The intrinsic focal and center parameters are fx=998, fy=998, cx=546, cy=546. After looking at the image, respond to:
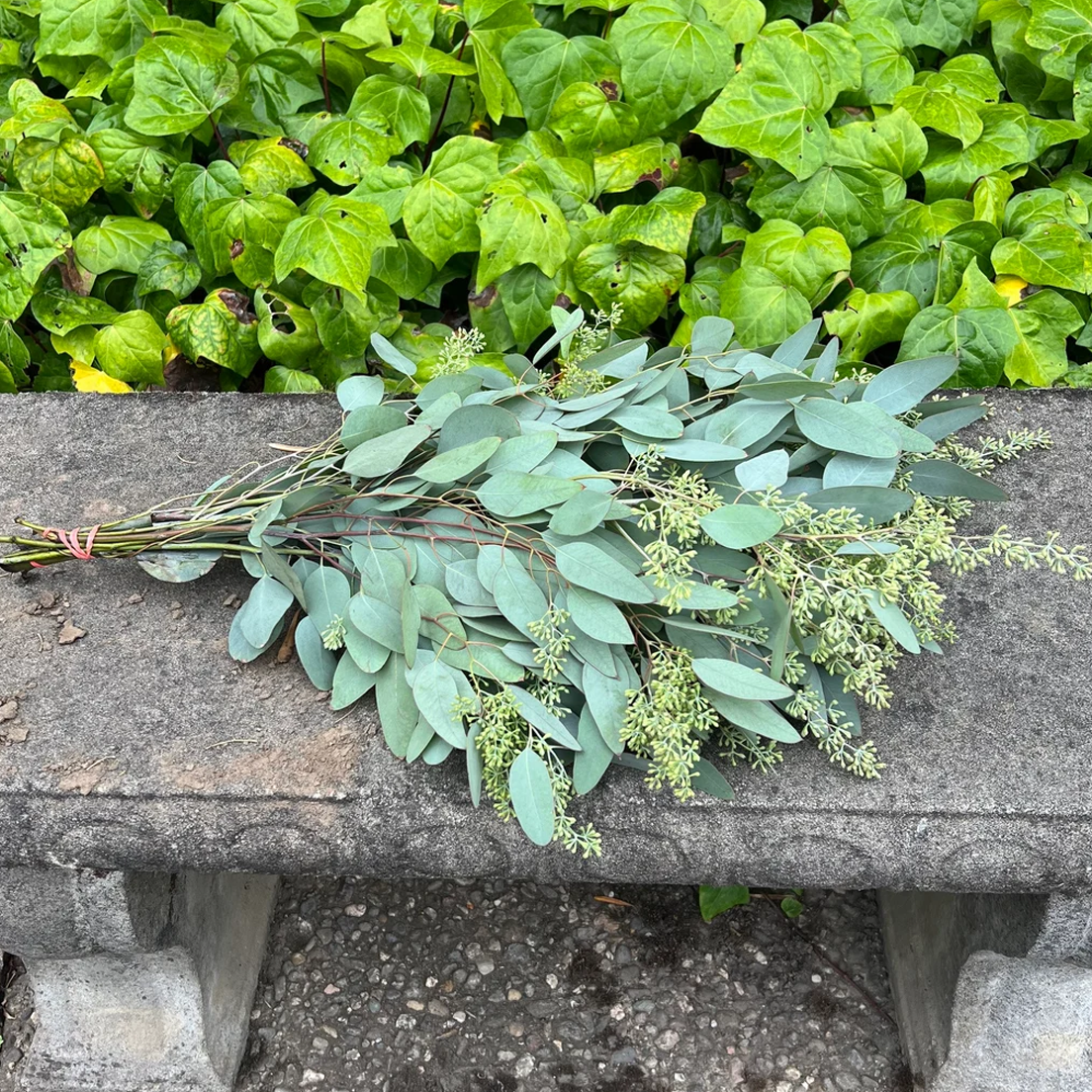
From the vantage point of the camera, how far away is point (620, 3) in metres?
1.79

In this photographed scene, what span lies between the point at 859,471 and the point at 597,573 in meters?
0.34

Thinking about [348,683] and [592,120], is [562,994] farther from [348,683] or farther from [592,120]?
[592,120]

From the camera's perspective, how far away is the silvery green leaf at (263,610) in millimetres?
1109

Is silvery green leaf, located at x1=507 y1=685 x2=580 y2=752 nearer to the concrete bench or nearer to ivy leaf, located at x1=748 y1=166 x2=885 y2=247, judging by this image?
the concrete bench

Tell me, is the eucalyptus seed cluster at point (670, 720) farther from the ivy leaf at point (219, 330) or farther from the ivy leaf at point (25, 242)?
the ivy leaf at point (25, 242)

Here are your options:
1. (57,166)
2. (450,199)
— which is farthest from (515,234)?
(57,166)

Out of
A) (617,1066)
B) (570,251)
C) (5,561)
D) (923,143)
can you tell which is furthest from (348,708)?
(923,143)

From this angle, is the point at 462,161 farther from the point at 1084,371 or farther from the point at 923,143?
the point at 1084,371

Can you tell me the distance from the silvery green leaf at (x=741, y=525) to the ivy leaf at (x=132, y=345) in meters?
1.20

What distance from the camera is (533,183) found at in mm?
1688

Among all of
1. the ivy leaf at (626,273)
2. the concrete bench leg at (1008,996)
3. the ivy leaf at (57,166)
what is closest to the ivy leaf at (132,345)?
the ivy leaf at (57,166)

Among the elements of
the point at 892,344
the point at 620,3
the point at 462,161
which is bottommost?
the point at 892,344

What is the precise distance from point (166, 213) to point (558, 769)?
4.86 ft

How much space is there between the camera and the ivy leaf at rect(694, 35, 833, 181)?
5.35ft
